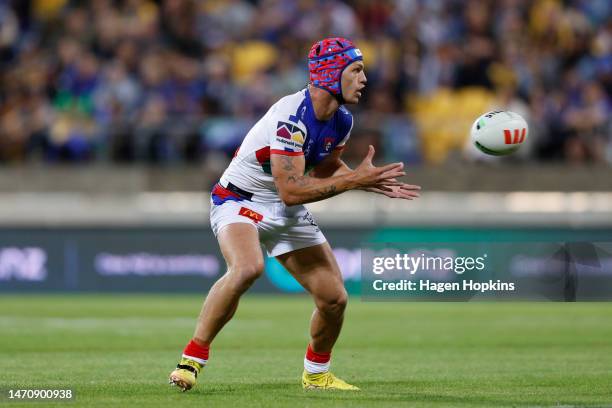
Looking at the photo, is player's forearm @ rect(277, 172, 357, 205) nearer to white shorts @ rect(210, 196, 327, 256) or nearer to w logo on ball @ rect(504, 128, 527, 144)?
white shorts @ rect(210, 196, 327, 256)

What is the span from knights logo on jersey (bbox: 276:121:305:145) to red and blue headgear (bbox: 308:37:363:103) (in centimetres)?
39

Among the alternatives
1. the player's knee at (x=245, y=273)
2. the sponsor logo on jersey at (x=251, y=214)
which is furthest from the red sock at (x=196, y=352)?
the sponsor logo on jersey at (x=251, y=214)

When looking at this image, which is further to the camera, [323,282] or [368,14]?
[368,14]

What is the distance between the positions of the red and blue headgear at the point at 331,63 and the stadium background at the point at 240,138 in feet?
30.3

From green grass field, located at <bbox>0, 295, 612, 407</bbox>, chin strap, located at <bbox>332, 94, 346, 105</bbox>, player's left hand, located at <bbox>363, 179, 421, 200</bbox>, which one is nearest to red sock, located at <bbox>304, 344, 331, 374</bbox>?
green grass field, located at <bbox>0, 295, 612, 407</bbox>

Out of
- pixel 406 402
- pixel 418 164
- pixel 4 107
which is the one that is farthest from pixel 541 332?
pixel 4 107

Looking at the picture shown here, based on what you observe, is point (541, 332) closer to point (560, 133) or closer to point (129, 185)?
point (560, 133)

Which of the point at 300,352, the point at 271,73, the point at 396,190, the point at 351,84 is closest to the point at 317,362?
the point at 396,190

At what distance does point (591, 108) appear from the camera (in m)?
20.8

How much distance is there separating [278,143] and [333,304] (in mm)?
1318

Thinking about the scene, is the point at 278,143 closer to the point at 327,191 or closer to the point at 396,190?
the point at 327,191

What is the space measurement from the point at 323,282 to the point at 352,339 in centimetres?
528

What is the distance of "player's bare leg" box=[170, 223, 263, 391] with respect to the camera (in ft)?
30.2

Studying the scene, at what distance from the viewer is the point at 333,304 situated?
956cm
